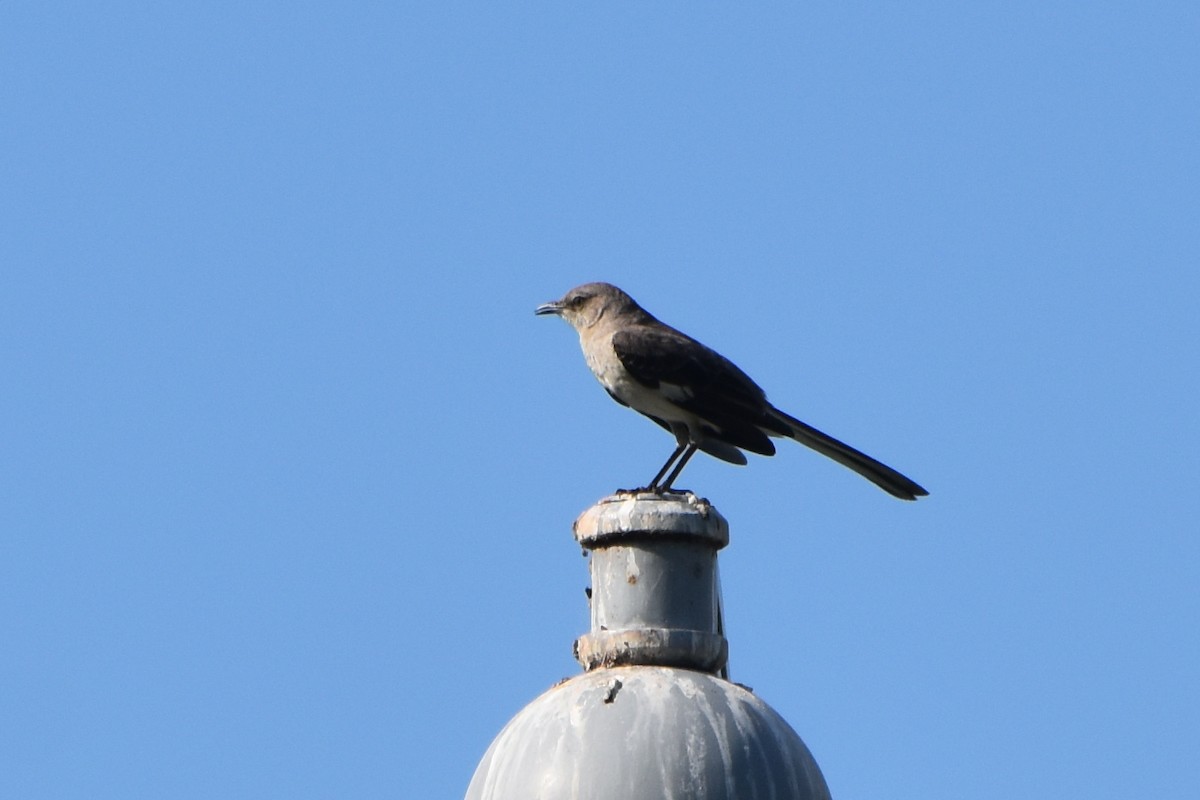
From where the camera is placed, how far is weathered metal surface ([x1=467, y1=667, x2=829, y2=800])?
146 inches

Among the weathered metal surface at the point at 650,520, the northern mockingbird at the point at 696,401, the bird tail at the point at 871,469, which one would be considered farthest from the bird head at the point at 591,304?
the weathered metal surface at the point at 650,520

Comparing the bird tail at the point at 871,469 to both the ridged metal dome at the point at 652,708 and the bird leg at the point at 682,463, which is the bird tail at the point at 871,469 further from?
the ridged metal dome at the point at 652,708

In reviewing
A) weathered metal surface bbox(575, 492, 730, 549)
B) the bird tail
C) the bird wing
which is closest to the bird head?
the bird wing

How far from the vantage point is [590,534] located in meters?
4.52

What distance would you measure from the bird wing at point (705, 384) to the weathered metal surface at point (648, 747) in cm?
384

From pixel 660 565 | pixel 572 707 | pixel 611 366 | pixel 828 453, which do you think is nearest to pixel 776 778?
pixel 572 707

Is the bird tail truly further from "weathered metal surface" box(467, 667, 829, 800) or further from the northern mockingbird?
"weathered metal surface" box(467, 667, 829, 800)

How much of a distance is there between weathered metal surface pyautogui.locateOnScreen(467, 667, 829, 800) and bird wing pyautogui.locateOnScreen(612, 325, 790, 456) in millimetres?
3844

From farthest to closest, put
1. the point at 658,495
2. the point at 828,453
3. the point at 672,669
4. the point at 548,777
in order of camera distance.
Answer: the point at 828,453 < the point at 658,495 < the point at 672,669 < the point at 548,777

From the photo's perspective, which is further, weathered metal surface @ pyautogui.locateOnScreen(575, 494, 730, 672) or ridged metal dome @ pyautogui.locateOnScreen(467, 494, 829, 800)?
weathered metal surface @ pyautogui.locateOnScreen(575, 494, 730, 672)

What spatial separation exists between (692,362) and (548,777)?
14.8 feet

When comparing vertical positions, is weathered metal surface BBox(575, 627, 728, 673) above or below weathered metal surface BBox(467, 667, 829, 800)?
above

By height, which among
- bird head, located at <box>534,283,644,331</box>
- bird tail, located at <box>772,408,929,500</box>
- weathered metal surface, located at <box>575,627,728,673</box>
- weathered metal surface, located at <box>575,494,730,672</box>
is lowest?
weathered metal surface, located at <box>575,627,728,673</box>

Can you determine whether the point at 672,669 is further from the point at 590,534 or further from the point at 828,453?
the point at 828,453
